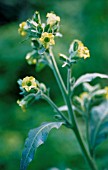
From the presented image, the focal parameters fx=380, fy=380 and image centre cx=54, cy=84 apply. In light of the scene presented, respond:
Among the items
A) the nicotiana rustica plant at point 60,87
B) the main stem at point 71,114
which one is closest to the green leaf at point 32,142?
the nicotiana rustica plant at point 60,87

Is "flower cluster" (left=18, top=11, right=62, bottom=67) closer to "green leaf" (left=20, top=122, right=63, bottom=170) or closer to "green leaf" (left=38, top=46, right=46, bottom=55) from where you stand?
"green leaf" (left=38, top=46, right=46, bottom=55)

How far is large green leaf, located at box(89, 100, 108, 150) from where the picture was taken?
139 centimetres

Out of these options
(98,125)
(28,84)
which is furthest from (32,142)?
(98,125)

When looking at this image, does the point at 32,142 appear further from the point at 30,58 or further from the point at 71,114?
the point at 30,58

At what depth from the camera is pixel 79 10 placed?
3.65 metres

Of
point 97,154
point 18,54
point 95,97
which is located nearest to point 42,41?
point 95,97

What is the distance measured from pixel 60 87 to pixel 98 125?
0.30 metres

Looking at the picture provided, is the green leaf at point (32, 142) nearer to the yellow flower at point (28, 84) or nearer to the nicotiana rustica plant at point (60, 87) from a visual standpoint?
the nicotiana rustica plant at point (60, 87)

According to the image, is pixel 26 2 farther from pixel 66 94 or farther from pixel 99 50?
pixel 66 94

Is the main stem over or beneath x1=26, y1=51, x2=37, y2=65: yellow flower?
beneath

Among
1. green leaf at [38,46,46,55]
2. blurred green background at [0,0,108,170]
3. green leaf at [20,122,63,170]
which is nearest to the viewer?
green leaf at [20,122,63,170]

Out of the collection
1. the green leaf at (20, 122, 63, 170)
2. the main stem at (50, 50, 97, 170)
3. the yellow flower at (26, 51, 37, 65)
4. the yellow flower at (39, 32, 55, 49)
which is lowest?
the green leaf at (20, 122, 63, 170)

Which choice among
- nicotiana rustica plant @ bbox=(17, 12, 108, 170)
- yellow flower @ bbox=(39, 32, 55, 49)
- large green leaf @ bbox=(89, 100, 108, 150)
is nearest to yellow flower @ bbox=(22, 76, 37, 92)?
nicotiana rustica plant @ bbox=(17, 12, 108, 170)

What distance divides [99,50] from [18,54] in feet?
2.26
